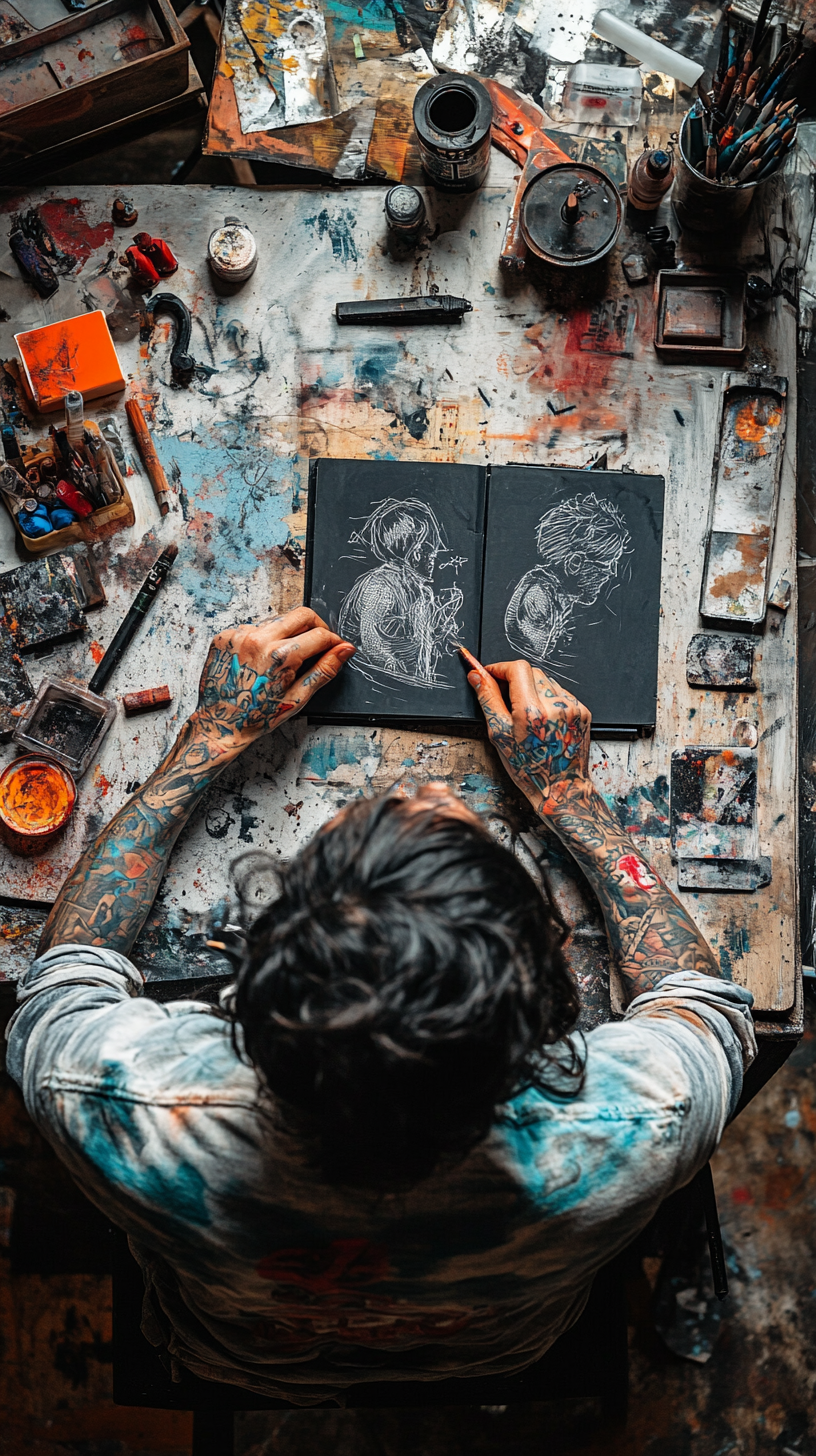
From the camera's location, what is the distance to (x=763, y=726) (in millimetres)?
1823

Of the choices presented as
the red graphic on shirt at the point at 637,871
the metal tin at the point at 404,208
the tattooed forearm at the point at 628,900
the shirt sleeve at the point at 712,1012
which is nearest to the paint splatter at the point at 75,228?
the metal tin at the point at 404,208

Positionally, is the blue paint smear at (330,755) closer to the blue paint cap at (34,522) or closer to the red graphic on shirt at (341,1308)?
the blue paint cap at (34,522)

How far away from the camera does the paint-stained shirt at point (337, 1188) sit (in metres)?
1.18

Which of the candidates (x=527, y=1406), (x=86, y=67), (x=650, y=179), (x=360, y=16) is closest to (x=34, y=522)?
(x=86, y=67)

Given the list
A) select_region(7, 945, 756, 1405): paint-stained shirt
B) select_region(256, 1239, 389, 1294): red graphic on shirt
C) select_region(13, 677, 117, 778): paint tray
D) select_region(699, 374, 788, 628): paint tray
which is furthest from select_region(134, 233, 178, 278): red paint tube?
select_region(256, 1239, 389, 1294): red graphic on shirt

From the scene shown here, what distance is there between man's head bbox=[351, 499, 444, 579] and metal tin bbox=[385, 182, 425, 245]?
0.51 metres

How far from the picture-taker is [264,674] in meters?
1.72

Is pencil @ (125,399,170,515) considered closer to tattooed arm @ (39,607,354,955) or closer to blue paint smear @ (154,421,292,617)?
blue paint smear @ (154,421,292,617)

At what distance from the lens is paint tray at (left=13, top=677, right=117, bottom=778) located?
71.1 inches

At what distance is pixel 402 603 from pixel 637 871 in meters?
0.60

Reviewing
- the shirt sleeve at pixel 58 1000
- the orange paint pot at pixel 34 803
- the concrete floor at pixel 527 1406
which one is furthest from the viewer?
the concrete floor at pixel 527 1406

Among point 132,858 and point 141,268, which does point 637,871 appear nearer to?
point 132,858

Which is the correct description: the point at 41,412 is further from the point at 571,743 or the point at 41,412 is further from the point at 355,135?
the point at 571,743

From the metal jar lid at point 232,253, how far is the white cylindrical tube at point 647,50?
2.53 ft
